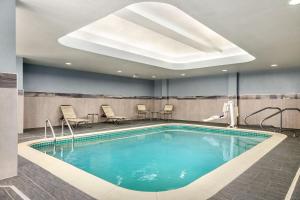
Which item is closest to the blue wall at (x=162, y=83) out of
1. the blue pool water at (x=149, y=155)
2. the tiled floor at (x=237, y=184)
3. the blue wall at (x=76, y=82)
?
the blue wall at (x=76, y=82)

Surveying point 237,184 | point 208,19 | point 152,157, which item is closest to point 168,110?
point 152,157

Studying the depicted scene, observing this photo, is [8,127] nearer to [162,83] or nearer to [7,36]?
[7,36]

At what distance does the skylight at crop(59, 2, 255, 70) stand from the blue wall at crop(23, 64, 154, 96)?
3324 millimetres

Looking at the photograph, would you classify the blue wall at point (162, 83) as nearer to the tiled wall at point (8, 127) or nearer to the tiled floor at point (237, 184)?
the tiled floor at point (237, 184)

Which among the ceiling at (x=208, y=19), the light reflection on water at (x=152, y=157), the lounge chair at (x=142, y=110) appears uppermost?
the ceiling at (x=208, y=19)

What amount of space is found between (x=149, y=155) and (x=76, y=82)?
18.0 feet

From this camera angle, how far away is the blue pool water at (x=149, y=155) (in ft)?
11.3

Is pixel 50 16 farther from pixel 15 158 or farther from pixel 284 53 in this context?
pixel 284 53

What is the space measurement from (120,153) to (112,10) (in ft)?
10.9

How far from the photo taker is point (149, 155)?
4.88 metres

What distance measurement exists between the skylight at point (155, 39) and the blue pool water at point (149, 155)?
8.74 feet

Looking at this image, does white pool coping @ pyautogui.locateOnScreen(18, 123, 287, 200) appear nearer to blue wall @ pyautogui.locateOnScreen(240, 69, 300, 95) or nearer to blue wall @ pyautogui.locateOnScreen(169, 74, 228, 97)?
blue wall @ pyautogui.locateOnScreen(240, 69, 300, 95)

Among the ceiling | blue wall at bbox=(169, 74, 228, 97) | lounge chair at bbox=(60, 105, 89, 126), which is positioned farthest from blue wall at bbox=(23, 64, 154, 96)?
the ceiling

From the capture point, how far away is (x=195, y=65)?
8.00 metres
